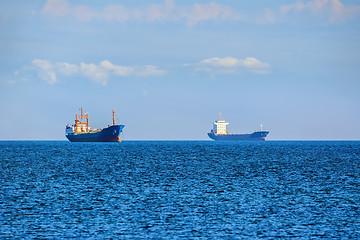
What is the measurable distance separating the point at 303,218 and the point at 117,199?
47.7 feet

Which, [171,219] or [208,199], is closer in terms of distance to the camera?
[171,219]

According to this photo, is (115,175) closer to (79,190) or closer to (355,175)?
(79,190)

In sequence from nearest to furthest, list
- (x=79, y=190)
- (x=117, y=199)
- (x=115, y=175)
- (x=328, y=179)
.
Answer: (x=117, y=199)
(x=79, y=190)
(x=328, y=179)
(x=115, y=175)

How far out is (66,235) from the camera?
90.0ft

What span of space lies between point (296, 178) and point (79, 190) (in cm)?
2506

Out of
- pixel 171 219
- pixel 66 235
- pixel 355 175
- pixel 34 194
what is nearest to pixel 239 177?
pixel 355 175

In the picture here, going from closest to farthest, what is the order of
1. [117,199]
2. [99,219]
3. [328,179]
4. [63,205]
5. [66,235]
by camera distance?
1. [66,235]
2. [99,219]
3. [63,205]
4. [117,199]
5. [328,179]

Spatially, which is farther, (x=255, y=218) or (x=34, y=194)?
(x=34, y=194)

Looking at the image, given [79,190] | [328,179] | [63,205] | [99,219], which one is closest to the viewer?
[99,219]

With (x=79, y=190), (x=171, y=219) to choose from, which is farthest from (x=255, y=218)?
(x=79, y=190)

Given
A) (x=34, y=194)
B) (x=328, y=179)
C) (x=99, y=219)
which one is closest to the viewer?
(x=99, y=219)

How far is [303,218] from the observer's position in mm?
32312

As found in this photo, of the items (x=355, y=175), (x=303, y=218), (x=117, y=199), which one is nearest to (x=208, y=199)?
(x=117, y=199)

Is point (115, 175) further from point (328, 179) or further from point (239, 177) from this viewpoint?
point (328, 179)
